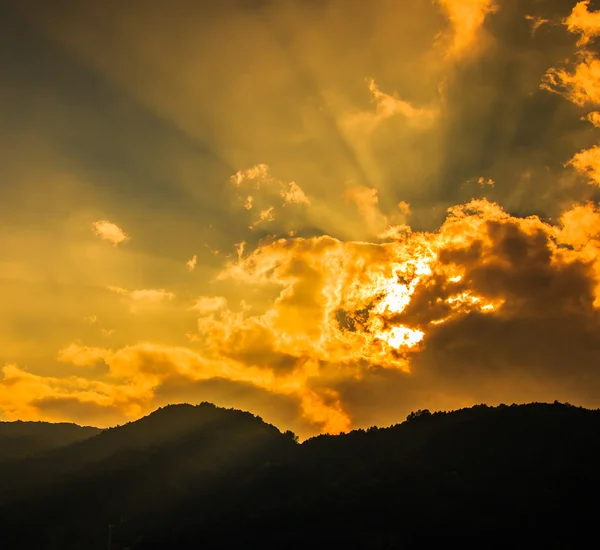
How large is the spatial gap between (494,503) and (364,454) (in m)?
68.5

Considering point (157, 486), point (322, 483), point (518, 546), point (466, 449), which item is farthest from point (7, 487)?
point (518, 546)

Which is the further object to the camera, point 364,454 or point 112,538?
point 364,454

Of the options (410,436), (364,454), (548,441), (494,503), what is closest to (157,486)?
(364,454)

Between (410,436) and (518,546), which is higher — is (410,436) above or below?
above

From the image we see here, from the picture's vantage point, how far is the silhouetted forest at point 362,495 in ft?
386

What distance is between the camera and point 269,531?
132 meters

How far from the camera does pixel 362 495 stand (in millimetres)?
142375

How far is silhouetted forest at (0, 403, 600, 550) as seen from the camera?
4636 inches

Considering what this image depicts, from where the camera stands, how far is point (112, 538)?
466 feet

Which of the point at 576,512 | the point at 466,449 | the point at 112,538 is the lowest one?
the point at 112,538

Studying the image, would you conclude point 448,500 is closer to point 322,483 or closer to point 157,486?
point 322,483

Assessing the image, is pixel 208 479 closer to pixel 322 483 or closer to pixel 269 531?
pixel 322 483

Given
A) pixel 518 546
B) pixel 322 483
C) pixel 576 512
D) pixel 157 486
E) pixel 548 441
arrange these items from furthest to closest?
1. pixel 157 486
2. pixel 322 483
3. pixel 548 441
4. pixel 576 512
5. pixel 518 546

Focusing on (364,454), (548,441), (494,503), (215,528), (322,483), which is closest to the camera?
(494,503)
